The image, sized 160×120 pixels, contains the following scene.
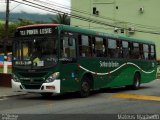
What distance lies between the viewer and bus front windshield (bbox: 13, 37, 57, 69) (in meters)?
18.7

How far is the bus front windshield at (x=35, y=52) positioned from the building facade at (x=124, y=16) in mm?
48129

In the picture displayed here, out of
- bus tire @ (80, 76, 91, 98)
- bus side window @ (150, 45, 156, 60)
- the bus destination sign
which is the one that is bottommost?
bus tire @ (80, 76, 91, 98)

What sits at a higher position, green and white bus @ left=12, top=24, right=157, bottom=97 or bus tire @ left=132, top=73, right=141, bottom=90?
green and white bus @ left=12, top=24, right=157, bottom=97

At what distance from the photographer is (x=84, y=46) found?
2038 centimetres

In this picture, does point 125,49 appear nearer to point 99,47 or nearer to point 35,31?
point 99,47

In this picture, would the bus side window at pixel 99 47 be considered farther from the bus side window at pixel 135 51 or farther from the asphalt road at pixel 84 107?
the bus side window at pixel 135 51

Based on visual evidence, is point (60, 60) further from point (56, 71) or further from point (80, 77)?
point (80, 77)

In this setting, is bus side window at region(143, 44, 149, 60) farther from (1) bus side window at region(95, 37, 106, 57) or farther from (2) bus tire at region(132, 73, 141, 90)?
(1) bus side window at region(95, 37, 106, 57)

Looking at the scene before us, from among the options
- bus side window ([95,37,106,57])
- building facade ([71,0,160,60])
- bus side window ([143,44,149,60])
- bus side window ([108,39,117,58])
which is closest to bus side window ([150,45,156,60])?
bus side window ([143,44,149,60])

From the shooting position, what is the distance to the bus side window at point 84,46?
A: 65.9ft

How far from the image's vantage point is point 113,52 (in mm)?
23422

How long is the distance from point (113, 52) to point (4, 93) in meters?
5.68

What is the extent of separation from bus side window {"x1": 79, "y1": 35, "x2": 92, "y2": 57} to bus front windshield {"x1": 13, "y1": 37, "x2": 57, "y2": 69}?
5.69 ft

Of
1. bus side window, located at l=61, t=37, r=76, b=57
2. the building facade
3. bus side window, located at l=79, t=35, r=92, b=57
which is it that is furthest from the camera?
the building facade
